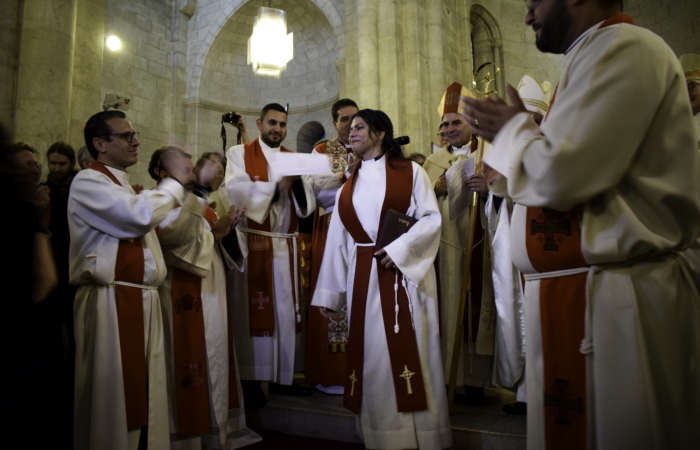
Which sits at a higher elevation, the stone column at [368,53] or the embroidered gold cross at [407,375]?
the stone column at [368,53]

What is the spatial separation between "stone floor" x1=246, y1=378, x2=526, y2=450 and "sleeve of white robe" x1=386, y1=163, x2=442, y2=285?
980 millimetres

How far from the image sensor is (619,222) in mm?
1433

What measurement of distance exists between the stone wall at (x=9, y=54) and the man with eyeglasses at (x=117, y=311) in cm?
304

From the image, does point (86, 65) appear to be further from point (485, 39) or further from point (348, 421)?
point (485, 39)

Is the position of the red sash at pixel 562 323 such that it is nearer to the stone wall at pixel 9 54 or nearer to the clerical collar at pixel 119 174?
the clerical collar at pixel 119 174

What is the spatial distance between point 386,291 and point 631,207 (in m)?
1.64

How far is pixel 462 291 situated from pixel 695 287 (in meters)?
1.95

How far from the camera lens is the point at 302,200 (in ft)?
13.5

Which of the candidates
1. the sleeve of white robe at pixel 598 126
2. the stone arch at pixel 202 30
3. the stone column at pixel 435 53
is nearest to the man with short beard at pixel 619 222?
the sleeve of white robe at pixel 598 126

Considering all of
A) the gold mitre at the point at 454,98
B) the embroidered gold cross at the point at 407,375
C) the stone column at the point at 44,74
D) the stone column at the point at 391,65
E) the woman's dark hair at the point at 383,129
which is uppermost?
the stone column at the point at 391,65

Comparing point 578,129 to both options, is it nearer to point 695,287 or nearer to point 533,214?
point 533,214

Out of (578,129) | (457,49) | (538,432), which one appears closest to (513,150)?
(578,129)

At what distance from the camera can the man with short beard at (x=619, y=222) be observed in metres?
1.37

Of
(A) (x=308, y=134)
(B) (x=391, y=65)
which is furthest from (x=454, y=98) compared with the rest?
(A) (x=308, y=134)
